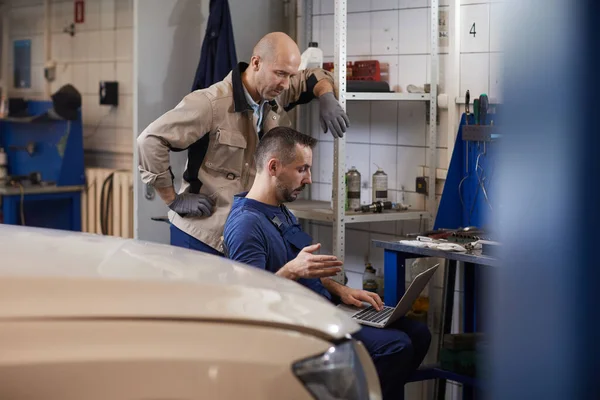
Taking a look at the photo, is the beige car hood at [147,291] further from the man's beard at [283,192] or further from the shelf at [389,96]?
the shelf at [389,96]

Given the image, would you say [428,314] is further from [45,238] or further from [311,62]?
[45,238]

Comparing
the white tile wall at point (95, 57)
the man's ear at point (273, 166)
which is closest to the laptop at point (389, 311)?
the man's ear at point (273, 166)

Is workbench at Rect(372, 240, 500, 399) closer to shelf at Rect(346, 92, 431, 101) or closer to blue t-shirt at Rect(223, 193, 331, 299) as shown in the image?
A: blue t-shirt at Rect(223, 193, 331, 299)

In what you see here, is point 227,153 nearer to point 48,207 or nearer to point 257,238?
point 257,238

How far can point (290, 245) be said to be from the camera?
356 centimetres

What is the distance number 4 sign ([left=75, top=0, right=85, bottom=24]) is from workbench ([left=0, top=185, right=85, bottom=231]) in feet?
4.71

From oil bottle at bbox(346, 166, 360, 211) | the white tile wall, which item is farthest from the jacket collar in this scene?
the white tile wall

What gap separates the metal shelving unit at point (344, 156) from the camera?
4.43m

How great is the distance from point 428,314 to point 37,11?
4778 millimetres

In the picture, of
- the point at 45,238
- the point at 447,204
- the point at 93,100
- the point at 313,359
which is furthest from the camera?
the point at 93,100

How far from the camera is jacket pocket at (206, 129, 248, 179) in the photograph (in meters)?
4.11

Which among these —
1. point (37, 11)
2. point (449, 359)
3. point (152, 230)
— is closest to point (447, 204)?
point (449, 359)

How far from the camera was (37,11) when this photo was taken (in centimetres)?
781

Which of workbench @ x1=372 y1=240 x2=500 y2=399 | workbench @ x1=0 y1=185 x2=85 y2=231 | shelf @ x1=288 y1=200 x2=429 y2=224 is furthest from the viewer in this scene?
workbench @ x1=0 y1=185 x2=85 y2=231
